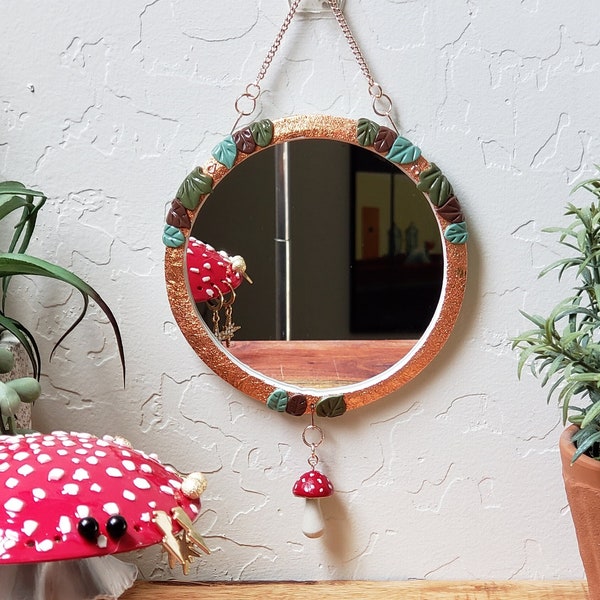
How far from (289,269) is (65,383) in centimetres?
32

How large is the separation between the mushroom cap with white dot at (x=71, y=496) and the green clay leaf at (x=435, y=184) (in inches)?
17.7

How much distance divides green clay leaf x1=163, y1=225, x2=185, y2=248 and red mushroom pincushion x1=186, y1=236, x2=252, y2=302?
0.04 feet

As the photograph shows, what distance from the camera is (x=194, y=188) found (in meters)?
0.89

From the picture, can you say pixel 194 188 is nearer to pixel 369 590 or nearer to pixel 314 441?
pixel 314 441

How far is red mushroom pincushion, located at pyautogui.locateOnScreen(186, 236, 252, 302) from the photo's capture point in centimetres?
90

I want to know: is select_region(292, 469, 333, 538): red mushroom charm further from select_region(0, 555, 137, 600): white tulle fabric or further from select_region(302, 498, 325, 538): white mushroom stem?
select_region(0, 555, 137, 600): white tulle fabric

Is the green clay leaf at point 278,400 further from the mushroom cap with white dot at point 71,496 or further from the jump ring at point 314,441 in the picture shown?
the mushroom cap with white dot at point 71,496

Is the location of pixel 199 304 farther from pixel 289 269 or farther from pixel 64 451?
pixel 64 451

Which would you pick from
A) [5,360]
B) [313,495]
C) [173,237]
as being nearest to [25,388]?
[5,360]

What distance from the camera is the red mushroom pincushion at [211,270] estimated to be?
35.6 inches

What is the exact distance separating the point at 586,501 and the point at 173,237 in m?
0.53

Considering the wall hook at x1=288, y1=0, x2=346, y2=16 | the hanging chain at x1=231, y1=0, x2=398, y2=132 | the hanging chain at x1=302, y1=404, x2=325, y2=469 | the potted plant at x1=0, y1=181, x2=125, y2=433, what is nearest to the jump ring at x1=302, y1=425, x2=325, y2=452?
the hanging chain at x1=302, y1=404, x2=325, y2=469

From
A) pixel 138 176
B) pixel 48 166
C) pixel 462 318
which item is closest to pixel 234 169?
pixel 138 176

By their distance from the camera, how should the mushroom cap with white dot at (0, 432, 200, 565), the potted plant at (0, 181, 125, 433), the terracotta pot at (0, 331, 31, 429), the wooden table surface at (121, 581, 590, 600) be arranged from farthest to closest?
the wooden table surface at (121, 581, 590, 600)
the terracotta pot at (0, 331, 31, 429)
the potted plant at (0, 181, 125, 433)
the mushroom cap with white dot at (0, 432, 200, 565)
